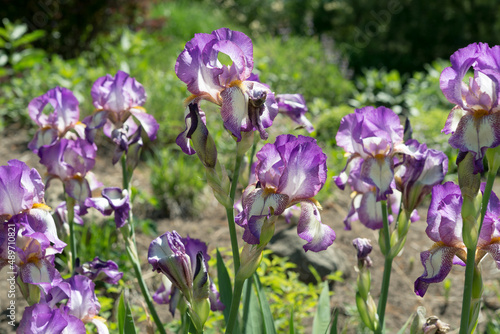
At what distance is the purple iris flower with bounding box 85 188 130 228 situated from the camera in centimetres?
139

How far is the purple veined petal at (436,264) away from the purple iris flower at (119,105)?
33.5 inches

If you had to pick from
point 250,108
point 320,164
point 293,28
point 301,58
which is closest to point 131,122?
point 250,108

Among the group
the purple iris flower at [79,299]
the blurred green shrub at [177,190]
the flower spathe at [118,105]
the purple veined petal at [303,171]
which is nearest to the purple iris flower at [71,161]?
the flower spathe at [118,105]

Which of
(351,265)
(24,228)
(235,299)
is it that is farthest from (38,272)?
(351,265)

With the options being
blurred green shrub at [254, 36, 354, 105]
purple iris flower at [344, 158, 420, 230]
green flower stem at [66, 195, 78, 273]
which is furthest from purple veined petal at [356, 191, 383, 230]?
blurred green shrub at [254, 36, 354, 105]

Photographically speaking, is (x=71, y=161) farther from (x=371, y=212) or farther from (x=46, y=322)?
(x=371, y=212)

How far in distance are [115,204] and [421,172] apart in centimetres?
82

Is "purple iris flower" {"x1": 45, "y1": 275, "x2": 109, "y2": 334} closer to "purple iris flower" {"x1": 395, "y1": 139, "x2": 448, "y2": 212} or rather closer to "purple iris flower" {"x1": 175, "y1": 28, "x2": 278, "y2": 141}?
"purple iris flower" {"x1": 175, "y1": 28, "x2": 278, "y2": 141}

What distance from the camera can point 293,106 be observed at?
1.60 m

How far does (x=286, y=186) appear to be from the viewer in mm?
1041

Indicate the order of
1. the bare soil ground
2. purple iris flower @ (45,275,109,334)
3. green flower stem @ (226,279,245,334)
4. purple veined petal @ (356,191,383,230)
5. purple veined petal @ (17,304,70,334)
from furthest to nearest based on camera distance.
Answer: the bare soil ground → purple veined petal @ (356,191,383,230) → purple iris flower @ (45,275,109,334) → green flower stem @ (226,279,245,334) → purple veined petal @ (17,304,70,334)

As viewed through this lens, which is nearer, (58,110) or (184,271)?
(184,271)

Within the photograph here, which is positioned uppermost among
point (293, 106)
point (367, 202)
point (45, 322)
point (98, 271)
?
point (293, 106)

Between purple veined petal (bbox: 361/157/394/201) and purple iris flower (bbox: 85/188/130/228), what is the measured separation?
650 mm
